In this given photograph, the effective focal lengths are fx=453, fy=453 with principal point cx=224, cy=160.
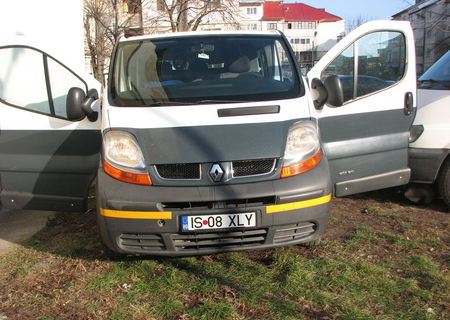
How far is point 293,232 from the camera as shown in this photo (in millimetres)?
3305

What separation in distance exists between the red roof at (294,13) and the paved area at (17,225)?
67.1 meters

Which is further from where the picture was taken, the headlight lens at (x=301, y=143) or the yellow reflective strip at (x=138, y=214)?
the headlight lens at (x=301, y=143)

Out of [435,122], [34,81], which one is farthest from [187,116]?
[435,122]

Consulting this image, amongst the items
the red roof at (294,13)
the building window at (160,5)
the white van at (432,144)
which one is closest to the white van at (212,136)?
the white van at (432,144)

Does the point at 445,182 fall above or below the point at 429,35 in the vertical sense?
below

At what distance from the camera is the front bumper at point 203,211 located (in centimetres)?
311

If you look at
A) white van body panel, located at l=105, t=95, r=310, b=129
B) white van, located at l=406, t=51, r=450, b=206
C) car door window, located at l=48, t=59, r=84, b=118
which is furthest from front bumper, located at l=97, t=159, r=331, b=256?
white van, located at l=406, t=51, r=450, b=206

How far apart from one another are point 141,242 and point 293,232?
3.61 feet

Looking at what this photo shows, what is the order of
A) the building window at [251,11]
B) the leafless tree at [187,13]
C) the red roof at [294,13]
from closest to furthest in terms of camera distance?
the leafless tree at [187,13]
the building window at [251,11]
the red roof at [294,13]

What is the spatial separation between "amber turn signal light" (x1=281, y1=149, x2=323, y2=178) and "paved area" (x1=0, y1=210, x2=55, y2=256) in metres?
2.74

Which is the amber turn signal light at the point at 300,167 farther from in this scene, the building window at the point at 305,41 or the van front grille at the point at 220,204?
the building window at the point at 305,41

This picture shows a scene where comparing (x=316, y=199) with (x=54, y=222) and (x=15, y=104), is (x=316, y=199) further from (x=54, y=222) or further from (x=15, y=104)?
(x=54, y=222)

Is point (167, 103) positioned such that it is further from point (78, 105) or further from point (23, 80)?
point (23, 80)

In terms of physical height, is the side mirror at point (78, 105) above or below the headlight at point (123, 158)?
above
